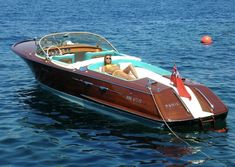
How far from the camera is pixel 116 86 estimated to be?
1255 cm

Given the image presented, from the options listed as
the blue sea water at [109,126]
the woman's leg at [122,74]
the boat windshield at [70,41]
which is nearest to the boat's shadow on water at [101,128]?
the blue sea water at [109,126]

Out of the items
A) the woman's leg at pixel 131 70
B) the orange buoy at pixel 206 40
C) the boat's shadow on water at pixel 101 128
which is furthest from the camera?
the orange buoy at pixel 206 40

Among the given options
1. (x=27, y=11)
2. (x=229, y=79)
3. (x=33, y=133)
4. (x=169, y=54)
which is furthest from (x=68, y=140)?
(x=27, y=11)

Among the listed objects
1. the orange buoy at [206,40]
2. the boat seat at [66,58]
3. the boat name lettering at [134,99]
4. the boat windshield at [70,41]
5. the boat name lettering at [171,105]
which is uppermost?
the boat windshield at [70,41]

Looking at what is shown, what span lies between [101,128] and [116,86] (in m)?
1.30

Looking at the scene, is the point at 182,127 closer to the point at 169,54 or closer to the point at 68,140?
the point at 68,140

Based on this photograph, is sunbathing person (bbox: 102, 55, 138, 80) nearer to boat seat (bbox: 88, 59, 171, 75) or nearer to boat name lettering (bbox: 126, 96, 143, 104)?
boat seat (bbox: 88, 59, 171, 75)

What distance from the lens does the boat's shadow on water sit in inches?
426

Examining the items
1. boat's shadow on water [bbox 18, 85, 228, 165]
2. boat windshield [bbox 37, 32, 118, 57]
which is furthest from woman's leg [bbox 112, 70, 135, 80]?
boat windshield [bbox 37, 32, 118, 57]

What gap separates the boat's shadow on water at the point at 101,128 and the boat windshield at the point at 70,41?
208 centimetres

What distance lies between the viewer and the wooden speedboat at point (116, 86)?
1167 centimetres

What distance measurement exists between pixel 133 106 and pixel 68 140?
2114 mm

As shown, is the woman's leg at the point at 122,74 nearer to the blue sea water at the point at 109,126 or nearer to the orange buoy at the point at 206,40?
the blue sea water at the point at 109,126

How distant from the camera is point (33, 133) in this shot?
39.1 feet
